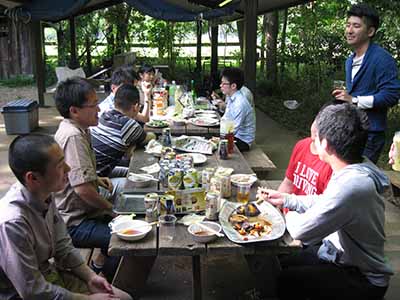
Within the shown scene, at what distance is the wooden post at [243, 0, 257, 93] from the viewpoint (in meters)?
5.70

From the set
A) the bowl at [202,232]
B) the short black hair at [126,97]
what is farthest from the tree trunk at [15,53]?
the bowl at [202,232]

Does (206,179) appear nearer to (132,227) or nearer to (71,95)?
(132,227)

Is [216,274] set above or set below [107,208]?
below

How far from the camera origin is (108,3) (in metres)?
9.93

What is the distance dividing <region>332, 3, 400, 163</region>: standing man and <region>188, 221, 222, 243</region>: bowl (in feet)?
5.04

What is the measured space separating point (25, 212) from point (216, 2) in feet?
19.4

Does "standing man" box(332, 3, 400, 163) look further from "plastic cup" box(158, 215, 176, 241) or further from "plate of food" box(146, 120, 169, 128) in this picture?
"plate of food" box(146, 120, 169, 128)

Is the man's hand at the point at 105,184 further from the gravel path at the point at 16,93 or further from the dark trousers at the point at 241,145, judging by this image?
the gravel path at the point at 16,93

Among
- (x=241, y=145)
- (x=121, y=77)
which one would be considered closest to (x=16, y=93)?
(x=121, y=77)

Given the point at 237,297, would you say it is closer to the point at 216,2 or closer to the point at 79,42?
the point at 216,2

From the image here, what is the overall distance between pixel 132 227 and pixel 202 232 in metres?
0.33

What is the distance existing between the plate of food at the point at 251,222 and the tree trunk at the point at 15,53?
12397mm

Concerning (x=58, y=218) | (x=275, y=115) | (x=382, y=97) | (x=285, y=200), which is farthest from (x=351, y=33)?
(x=275, y=115)

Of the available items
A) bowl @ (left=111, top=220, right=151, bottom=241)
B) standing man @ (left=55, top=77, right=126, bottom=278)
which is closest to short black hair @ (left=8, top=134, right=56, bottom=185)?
bowl @ (left=111, top=220, right=151, bottom=241)
